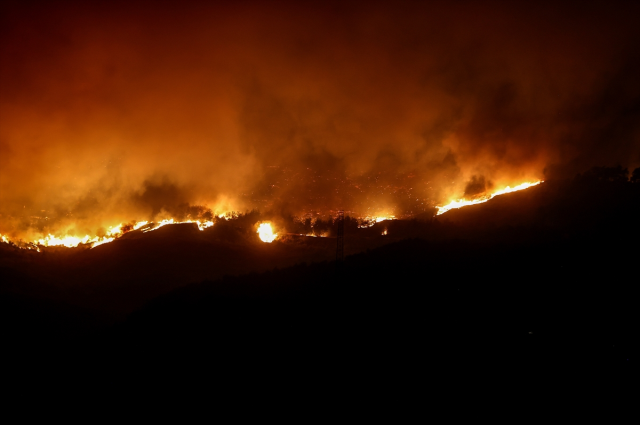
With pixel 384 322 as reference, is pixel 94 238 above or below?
above

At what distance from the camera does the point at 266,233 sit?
50344mm

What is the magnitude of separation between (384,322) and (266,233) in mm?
30110

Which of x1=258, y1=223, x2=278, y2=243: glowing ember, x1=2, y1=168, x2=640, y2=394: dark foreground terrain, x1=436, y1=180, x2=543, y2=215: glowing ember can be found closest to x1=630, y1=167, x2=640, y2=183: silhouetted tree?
x1=436, y1=180, x2=543, y2=215: glowing ember

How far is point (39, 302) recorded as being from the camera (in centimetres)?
3112

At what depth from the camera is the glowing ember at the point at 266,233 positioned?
48.8 m

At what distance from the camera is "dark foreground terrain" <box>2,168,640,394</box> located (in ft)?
57.4

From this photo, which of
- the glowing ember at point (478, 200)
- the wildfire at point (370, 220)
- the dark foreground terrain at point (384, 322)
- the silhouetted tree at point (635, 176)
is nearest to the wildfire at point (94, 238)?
the dark foreground terrain at point (384, 322)

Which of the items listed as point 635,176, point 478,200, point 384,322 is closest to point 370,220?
point 478,200

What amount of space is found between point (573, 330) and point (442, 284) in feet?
→ 28.6

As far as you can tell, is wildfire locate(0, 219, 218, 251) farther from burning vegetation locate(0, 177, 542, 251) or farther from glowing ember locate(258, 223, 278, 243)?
glowing ember locate(258, 223, 278, 243)

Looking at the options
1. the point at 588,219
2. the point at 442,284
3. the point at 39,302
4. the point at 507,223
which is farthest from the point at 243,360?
the point at 588,219

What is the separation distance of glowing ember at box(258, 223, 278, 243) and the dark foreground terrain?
524 inches

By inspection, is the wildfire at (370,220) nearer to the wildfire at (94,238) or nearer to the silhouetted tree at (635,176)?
the wildfire at (94,238)

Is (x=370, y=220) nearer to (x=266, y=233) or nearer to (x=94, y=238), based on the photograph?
(x=266, y=233)
